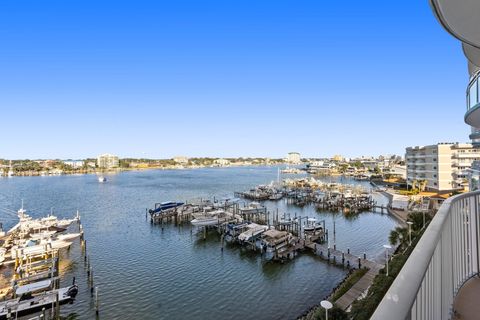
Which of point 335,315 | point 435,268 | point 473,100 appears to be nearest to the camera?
point 435,268

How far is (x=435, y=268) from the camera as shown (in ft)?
5.74

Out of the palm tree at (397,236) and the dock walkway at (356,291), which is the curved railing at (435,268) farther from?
the palm tree at (397,236)

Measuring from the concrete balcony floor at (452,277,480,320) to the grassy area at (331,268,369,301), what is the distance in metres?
10.6

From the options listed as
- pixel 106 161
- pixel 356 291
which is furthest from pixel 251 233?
pixel 106 161

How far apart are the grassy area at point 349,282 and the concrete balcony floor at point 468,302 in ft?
34.6

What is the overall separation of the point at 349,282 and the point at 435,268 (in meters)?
14.4

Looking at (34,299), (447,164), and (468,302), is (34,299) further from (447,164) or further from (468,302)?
(447,164)

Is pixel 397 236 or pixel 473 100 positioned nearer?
pixel 473 100

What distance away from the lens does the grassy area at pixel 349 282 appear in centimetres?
1314

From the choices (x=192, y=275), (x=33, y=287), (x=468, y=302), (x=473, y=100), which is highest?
(x=473, y=100)

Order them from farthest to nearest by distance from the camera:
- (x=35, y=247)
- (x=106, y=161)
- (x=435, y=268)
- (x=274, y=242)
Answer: (x=106, y=161), (x=274, y=242), (x=35, y=247), (x=435, y=268)

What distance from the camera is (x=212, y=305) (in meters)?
13.5

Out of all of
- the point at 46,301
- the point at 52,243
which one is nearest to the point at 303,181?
the point at 52,243

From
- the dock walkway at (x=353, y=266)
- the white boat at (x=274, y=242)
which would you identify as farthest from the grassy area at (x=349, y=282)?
the white boat at (x=274, y=242)
